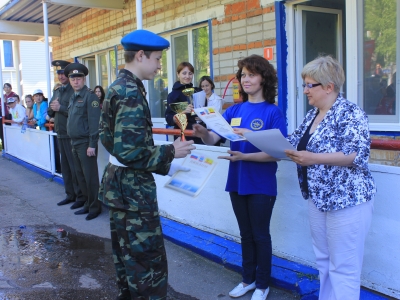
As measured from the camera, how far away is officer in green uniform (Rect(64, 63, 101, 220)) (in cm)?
572

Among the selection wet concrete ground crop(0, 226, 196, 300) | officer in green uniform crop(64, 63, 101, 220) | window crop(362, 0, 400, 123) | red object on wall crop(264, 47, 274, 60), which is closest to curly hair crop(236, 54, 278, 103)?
wet concrete ground crop(0, 226, 196, 300)

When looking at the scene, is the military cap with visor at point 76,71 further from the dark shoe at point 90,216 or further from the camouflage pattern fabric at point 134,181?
the camouflage pattern fabric at point 134,181

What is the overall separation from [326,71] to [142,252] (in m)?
1.55

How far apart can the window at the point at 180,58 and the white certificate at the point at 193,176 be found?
15.2 ft

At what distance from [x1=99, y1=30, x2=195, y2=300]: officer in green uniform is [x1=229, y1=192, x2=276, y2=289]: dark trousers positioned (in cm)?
76

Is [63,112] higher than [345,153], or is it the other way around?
[63,112]

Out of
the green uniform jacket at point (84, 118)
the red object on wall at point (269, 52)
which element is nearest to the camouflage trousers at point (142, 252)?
the green uniform jacket at point (84, 118)

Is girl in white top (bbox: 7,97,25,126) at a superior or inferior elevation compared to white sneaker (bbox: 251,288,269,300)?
superior

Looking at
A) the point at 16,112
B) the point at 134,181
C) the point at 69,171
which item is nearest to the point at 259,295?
the point at 134,181

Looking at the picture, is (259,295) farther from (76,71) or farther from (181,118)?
(76,71)

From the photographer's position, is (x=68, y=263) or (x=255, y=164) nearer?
(x=255, y=164)

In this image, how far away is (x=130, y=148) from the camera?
8.21ft

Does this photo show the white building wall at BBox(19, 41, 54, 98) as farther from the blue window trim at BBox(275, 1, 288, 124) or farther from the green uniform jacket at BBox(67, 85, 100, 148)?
the blue window trim at BBox(275, 1, 288, 124)

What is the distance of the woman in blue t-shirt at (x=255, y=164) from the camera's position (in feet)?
10.2
